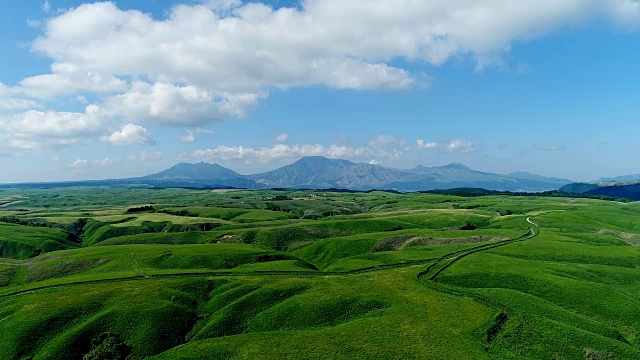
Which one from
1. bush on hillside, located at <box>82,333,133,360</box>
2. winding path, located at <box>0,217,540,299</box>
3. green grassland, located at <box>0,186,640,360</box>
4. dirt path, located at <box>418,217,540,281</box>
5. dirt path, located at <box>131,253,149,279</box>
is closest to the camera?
green grassland, located at <box>0,186,640,360</box>

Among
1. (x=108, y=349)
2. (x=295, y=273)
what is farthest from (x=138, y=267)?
(x=108, y=349)

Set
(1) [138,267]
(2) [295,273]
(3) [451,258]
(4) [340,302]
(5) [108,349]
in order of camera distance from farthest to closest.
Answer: (1) [138,267] → (3) [451,258] → (2) [295,273] → (4) [340,302] → (5) [108,349]

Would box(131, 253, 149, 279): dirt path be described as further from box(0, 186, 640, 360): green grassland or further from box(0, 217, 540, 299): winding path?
box(0, 186, 640, 360): green grassland

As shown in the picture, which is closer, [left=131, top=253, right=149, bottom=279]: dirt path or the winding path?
the winding path

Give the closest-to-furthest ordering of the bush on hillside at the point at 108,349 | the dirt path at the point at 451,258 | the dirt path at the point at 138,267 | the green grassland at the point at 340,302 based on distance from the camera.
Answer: the green grassland at the point at 340,302 → the bush on hillside at the point at 108,349 → the dirt path at the point at 451,258 → the dirt path at the point at 138,267

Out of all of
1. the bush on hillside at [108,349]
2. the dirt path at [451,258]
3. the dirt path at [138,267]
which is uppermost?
the dirt path at [451,258]

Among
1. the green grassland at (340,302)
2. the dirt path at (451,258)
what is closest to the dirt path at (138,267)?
the green grassland at (340,302)

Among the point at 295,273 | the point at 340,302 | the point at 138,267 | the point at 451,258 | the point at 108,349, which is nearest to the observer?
the point at 108,349

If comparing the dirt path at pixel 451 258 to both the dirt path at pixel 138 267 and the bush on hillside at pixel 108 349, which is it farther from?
the dirt path at pixel 138 267

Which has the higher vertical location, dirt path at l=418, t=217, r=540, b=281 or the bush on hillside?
dirt path at l=418, t=217, r=540, b=281

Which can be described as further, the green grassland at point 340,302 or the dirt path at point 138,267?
the dirt path at point 138,267

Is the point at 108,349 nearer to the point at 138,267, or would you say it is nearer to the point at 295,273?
the point at 295,273

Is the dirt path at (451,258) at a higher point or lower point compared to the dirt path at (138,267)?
higher

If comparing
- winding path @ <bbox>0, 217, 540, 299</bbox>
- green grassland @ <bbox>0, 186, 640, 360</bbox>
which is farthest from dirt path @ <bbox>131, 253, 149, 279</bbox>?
green grassland @ <bbox>0, 186, 640, 360</bbox>
